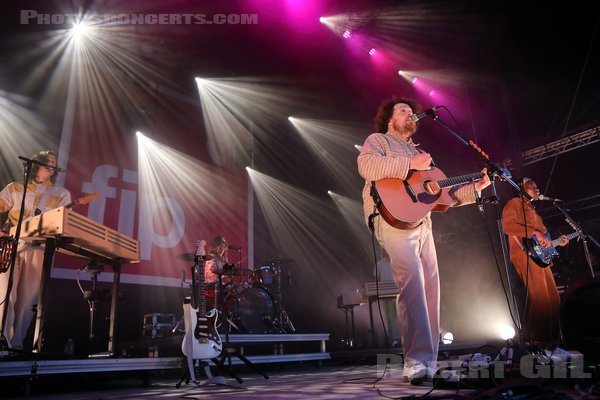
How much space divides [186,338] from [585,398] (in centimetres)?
318

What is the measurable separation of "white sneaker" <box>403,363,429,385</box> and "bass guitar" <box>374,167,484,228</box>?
89 cm

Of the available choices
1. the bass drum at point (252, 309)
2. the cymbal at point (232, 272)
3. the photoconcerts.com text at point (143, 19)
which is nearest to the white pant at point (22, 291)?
the cymbal at point (232, 272)

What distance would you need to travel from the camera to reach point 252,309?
6.90 m

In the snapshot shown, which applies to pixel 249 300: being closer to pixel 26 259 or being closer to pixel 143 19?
pixel 26 259

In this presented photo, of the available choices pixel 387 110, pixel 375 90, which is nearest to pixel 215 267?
pixel 387 110

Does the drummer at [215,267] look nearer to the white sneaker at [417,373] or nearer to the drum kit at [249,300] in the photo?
the drum kit at [249,300]

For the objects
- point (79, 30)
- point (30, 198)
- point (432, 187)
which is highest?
point (79, 30)

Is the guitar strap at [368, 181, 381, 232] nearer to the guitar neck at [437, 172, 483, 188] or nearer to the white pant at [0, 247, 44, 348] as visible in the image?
the guitar neck at [437, 172, 483, 188]

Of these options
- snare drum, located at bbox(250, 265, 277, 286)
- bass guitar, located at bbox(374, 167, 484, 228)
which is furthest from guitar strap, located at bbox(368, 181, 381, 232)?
snare drum, located at bbox(250, 265, 277, 286)

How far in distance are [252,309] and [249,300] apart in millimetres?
161

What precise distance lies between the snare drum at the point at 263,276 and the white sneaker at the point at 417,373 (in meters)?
4.62

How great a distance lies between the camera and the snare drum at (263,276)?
7.08 m

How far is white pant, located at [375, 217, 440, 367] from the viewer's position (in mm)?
2666

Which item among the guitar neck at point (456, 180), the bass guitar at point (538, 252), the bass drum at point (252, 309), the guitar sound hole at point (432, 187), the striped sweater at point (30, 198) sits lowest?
the bass drum at point (252, 309)
